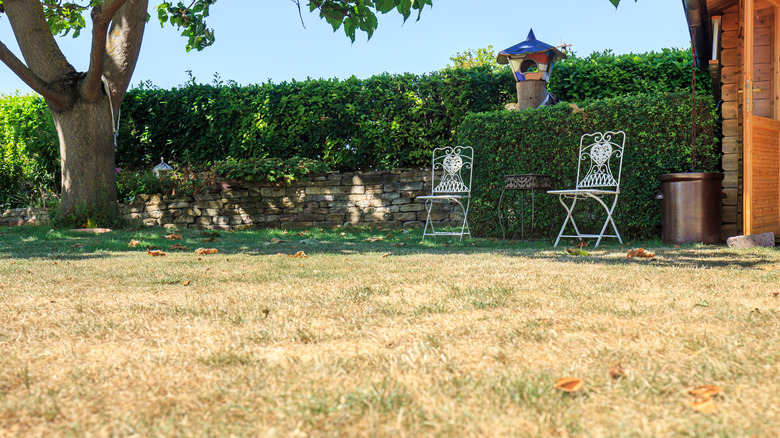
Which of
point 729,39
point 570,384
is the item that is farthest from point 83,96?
point 570,384

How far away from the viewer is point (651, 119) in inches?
235

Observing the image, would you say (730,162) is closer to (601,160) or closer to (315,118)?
(601,160)

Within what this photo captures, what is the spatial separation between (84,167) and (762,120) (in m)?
8.17

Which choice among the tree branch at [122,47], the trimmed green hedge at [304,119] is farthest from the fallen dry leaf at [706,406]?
the tree branch at [122,47]

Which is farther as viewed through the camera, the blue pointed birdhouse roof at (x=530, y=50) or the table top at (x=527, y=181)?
the blue pointed birdhouse roof at (x=530, y=50)

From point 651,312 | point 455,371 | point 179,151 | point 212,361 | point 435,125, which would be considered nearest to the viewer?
point 455,371

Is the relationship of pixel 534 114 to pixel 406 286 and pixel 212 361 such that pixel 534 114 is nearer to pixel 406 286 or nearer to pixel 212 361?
pixel 406 286

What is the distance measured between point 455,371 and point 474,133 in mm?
5784

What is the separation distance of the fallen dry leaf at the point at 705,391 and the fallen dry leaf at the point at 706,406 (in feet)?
0.13

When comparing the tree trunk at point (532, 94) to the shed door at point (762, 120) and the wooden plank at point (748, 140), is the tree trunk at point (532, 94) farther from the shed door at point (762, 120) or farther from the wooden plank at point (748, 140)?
the wooden plank at point (748, 140)

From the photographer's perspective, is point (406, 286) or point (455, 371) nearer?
point (455, 371)

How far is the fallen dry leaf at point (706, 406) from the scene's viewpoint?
116 centimetres

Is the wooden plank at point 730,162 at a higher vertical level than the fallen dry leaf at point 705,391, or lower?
higher

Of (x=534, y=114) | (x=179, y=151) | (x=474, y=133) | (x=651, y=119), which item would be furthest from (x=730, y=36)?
(x=179, y=151)
